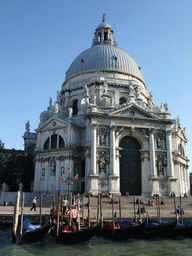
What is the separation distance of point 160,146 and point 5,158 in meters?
19.7

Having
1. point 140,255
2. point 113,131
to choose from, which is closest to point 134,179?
point 113,131

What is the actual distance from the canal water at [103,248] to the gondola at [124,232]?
341mm

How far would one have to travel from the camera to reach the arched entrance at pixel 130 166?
2944cm

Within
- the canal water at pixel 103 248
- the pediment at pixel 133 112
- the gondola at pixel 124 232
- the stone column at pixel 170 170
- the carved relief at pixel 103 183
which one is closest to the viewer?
the canal water at pixel 103 248

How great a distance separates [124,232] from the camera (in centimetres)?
1420

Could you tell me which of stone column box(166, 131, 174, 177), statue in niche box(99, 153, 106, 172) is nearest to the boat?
statue in niche box(99, 153, 106, 172)

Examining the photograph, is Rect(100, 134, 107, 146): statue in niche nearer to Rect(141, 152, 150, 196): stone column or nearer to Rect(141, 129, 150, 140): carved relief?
Rect(141, 129, 150, 140): carved relief

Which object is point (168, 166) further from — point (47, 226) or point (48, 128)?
point (47, 226)

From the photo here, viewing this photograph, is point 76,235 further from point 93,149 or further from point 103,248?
point 93,149

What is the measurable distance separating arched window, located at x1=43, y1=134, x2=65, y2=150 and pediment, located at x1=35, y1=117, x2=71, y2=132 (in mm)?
1239

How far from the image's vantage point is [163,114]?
31875 mm

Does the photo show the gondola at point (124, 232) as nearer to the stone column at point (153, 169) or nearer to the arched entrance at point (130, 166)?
the stone column at point (153, 169)

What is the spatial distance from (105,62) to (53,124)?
13.3 m

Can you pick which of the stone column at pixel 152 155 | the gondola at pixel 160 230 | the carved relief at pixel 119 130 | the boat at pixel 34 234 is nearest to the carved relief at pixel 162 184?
the stone column at pixel 152 155
